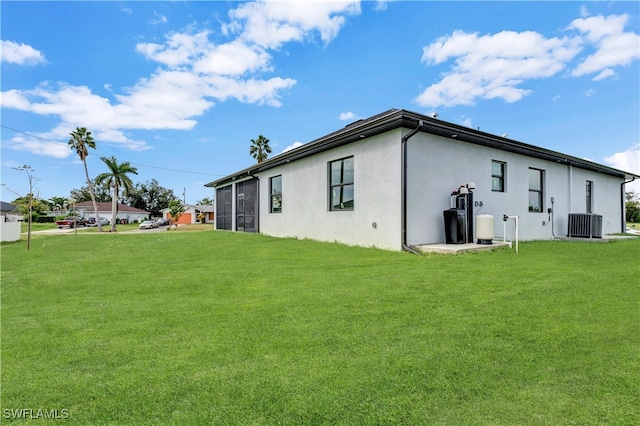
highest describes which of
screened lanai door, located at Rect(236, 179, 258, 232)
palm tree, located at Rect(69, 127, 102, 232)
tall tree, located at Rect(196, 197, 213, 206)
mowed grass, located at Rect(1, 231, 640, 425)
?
palm tree, located at Rect(69, 127, 102, 232)

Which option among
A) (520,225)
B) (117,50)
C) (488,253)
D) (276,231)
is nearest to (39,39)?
(117,50)

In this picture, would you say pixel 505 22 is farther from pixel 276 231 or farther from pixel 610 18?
pixel 276 231

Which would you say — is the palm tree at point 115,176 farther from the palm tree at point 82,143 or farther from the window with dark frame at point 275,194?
the window with dark frame at point 275,194

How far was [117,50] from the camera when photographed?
12.0m

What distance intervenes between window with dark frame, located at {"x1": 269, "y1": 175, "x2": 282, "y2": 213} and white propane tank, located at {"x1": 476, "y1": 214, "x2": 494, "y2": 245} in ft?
25.6

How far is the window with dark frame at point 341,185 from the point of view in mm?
9594

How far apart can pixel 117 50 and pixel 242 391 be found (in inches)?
562

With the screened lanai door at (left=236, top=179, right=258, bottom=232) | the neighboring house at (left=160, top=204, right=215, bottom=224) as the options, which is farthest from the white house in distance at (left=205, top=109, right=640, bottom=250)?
the neighboring house at (left=160, top=204, right=215, bottom=224)

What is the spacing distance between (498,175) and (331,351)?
9.77 meters

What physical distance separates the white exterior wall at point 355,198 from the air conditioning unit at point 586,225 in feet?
24.5

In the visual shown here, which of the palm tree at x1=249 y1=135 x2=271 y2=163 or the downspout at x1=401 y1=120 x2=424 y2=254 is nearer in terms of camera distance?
the downspout at x1=401 y1=120 x2=424 y2=254

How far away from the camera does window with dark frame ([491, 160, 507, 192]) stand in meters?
9.85

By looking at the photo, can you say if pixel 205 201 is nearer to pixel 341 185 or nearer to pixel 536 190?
pixel 341 185

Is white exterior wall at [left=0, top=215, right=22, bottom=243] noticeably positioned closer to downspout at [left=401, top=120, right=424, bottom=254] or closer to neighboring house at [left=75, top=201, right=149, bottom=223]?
downspout at [left=401, top=120, right=424, bottom=254]
